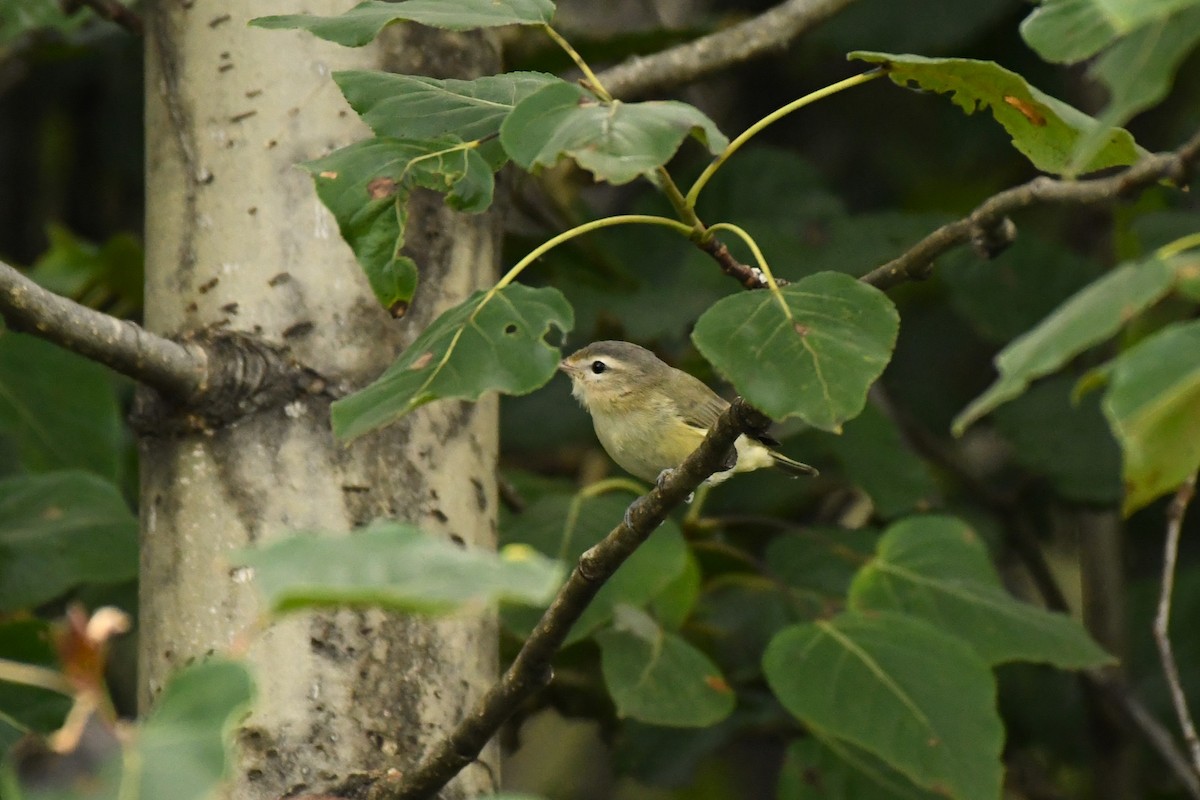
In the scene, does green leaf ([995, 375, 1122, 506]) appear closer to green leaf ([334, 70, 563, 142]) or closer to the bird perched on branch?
the bird perched on branch

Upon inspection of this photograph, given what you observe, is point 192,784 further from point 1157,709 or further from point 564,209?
point 1157,709

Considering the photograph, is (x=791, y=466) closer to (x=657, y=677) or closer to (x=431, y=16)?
(x=657, y=677)

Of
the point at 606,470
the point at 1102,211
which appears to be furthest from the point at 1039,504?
the point at 606,470

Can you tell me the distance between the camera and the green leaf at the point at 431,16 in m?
1.68

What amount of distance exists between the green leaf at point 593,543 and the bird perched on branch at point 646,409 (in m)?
0.35

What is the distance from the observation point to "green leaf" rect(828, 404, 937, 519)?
343cm

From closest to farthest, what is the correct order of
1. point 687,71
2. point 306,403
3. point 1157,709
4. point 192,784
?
1. point 192,784
2. point 306,403
3. point 687,71
4. point 1157,709

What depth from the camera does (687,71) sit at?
2.85 m

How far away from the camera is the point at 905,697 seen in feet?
8.38

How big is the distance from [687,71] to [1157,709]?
235cm

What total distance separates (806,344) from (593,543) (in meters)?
1.30

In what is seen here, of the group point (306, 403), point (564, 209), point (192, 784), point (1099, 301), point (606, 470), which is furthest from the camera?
point (606, 470)

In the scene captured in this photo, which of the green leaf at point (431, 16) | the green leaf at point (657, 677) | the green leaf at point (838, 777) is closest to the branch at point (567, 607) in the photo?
the green leaf at point (431, 16)

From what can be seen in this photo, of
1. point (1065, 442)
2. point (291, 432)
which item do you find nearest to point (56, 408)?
point (291, 432)
